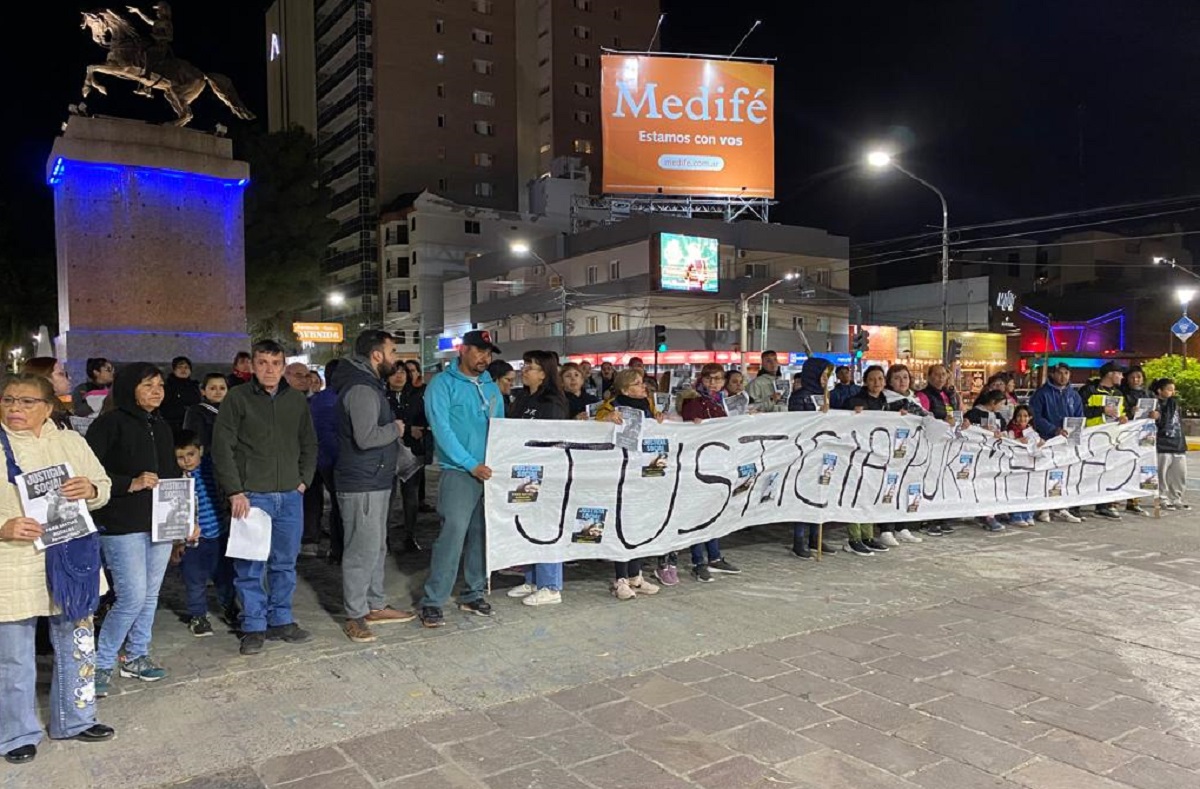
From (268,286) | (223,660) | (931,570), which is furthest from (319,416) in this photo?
(268,286)

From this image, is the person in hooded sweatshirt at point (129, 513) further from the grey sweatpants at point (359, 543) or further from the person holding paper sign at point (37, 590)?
the grey sweatpants at point (359, 543)

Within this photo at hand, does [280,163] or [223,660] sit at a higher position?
[280,163]

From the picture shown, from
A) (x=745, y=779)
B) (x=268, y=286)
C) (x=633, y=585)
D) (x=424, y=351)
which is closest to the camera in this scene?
(x=745, y=779)

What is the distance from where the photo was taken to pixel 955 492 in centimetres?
860

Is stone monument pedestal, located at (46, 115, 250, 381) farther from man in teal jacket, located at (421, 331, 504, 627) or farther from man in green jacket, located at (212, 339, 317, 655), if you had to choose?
man in teal jacket, located at (421, 331, 504, 627)

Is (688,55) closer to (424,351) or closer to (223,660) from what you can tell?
(424,351)

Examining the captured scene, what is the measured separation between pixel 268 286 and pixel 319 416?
26.5 metres

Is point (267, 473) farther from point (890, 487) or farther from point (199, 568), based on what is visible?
point (890, 487)

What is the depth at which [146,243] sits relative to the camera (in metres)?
13.3

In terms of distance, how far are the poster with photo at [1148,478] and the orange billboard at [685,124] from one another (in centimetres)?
2912

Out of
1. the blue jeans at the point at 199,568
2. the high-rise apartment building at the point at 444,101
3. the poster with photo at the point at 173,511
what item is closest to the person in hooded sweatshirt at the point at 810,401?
the blue jeans at the point at 199,568

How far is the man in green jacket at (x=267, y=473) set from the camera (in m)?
4.89

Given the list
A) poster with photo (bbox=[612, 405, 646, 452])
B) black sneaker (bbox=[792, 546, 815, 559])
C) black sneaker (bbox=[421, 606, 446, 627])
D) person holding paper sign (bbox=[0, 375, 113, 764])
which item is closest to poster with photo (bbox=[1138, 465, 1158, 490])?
black sneaker (bbox=[792, 546, 815, 559])

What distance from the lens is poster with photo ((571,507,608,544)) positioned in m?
6.19
